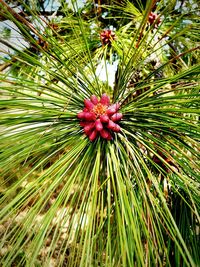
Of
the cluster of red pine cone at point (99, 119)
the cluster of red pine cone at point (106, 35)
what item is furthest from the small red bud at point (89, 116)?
the cluster of red pine cone at point (106, 35)

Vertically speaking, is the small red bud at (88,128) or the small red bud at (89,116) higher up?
the small red bud at (89,116)

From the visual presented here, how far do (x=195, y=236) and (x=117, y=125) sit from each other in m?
0.38

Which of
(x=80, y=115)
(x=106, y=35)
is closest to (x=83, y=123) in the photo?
(x=80, y=115)

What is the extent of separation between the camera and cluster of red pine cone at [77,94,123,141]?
0.68 meters

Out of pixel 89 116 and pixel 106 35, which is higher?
pixel 106 35

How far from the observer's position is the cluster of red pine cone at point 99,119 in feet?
2.24

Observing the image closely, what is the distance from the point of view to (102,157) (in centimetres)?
74

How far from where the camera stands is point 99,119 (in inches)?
27.0

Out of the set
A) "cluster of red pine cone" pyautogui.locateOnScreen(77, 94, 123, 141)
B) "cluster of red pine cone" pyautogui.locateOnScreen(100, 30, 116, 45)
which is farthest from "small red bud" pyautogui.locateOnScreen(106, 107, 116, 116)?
"cluster of red pine cone" pyautogui.locateOnScreen(100, 30, 116, 45)

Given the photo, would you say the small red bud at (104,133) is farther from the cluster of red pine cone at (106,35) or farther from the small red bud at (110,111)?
the cluster of red pine cone at (106,35)

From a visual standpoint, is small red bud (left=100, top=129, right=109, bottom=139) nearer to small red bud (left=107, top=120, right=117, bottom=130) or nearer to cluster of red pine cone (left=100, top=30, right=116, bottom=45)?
small red bud (left=107, top=120, right=117, bottom=130)

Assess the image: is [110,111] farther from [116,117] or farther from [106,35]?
[106,35]

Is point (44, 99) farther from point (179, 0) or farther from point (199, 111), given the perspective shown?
point (179, 0)

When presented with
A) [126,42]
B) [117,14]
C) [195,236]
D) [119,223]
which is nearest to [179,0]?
[117,14]
